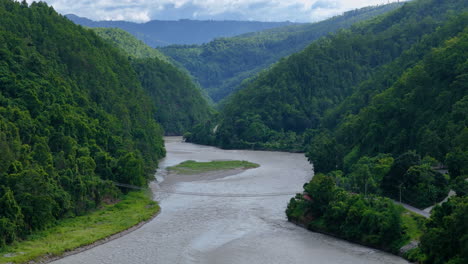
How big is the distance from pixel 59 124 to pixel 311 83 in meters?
83.4

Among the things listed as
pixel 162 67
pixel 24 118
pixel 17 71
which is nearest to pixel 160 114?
pixel 162 67

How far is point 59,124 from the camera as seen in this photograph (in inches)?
2446

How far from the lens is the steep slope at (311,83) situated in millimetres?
127500

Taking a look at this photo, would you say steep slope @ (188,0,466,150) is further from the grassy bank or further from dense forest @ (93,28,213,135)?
the grassy bank

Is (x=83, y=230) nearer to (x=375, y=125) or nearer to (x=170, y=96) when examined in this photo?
(x=375, y=125)

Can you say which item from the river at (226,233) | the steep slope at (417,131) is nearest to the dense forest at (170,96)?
the steep slope at (417,131)

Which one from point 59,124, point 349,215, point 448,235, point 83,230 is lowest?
point 83,230

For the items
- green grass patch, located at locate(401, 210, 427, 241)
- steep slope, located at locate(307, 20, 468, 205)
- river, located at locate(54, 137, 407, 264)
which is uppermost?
steep slope, located at locate(307, 20, 468, 205)

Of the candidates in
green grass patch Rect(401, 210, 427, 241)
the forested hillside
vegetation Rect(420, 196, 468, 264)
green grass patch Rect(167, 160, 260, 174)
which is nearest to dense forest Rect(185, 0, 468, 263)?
vegetation Rect(420, 196, 468, 264)

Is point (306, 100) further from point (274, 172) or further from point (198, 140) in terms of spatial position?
point (274, 172)

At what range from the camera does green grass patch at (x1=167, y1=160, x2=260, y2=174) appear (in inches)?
3393

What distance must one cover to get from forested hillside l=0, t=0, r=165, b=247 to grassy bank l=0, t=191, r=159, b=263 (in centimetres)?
107

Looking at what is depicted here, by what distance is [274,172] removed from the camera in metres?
83.6

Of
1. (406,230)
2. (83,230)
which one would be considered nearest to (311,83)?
(406,230)
